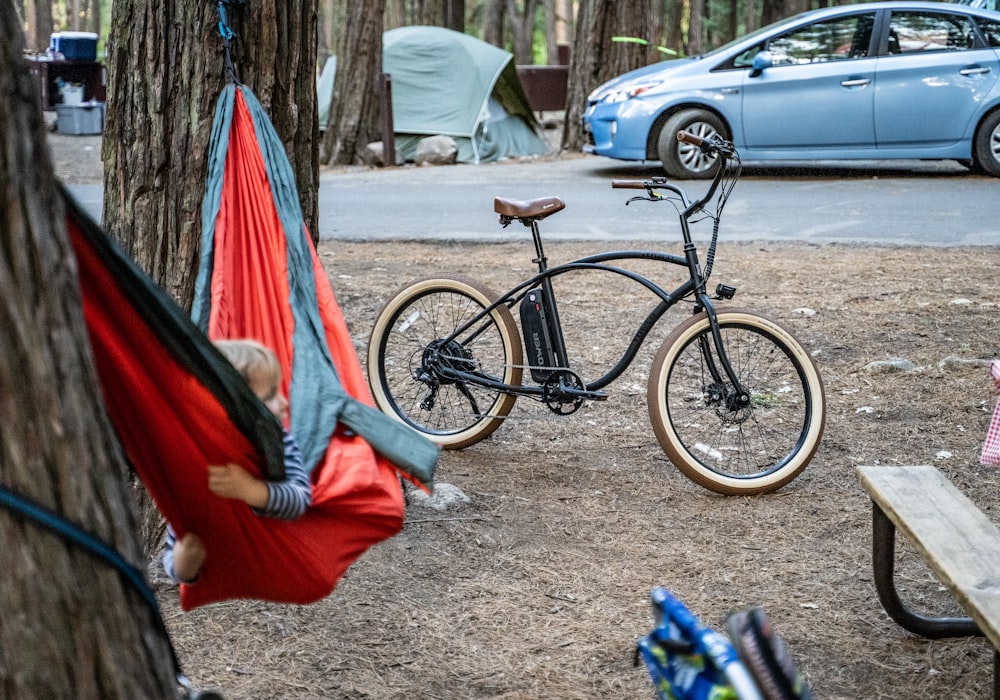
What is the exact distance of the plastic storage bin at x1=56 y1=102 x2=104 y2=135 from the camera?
1862cm

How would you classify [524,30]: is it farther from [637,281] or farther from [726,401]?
[726,401]

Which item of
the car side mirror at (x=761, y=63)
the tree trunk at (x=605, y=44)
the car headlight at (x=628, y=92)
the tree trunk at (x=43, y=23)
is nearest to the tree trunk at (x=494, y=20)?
the tree trunk at (x=605, y=44)

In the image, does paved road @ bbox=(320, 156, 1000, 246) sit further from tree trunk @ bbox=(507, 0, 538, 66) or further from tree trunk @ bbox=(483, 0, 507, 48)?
tree trunk @ bbox=(507, 0, 538, 66)

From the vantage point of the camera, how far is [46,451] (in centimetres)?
166

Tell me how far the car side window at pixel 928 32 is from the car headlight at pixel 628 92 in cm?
222

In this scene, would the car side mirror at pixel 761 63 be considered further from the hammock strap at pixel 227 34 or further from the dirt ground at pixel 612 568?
the hammock strap at pixel 227 34

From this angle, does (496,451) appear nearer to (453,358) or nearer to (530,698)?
(453,358)

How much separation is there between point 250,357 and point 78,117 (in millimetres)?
17899

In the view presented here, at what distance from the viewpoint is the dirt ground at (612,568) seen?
287 centimetres

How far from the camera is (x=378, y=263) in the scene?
7.63 m

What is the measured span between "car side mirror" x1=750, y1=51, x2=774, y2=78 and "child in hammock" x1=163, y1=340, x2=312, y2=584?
8776mm

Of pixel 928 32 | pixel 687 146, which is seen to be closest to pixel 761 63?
pixel 687 146

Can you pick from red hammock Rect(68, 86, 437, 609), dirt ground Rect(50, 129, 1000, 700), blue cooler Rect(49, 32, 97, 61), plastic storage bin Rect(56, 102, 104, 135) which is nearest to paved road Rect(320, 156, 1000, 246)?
dirt ground Rect(50, 129, 1000, 700)

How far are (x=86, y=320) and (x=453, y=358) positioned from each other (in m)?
2.43
